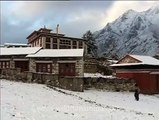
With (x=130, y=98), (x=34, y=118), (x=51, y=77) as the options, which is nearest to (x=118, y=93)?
(x=130, y=98)

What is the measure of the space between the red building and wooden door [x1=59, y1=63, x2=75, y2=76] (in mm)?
9846

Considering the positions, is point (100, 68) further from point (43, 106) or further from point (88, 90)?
point (43, 106)

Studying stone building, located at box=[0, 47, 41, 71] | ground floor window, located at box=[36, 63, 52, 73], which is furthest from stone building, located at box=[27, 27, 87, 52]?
ground floor window, located at box=[36, 63, 52, 73]

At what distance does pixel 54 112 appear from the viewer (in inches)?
859

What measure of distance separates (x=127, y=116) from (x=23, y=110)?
765cm

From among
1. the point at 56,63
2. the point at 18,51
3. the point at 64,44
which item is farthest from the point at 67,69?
the point at 64,44

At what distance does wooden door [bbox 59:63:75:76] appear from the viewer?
44500mm

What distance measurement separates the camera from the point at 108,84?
44594mm

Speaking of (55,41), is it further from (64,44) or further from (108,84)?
(108,84)

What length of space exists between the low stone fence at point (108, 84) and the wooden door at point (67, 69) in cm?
225

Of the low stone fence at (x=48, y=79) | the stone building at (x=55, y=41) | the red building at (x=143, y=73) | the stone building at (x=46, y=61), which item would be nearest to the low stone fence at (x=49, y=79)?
the low stone fence at (x=48, y=79)

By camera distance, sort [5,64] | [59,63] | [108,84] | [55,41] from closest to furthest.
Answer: [108,84] → [59,63] → [5,64] → [55,41]

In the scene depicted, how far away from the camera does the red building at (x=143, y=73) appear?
4869cm

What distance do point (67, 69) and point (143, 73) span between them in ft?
38.6
